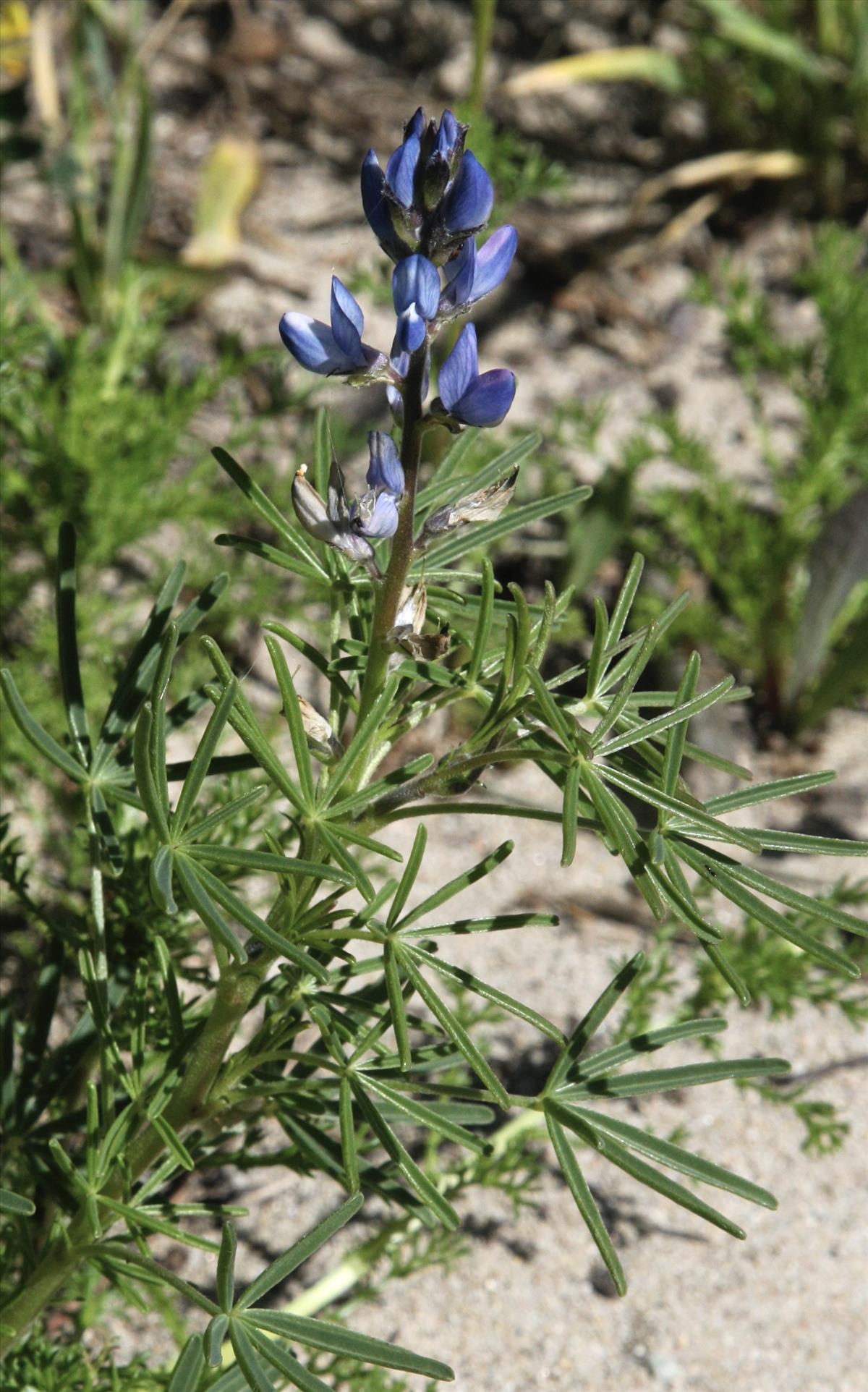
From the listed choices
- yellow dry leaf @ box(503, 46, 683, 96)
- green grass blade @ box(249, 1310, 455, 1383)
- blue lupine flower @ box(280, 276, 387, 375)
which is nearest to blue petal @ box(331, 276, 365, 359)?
blue lupine flower @ box(280, 276, 387, 375)

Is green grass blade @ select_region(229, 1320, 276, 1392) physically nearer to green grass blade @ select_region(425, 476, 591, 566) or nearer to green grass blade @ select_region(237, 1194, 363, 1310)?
green grass blade @ select_region(237, 1194, 363, 1310)

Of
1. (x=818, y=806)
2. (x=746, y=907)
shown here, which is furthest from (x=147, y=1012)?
(x=818, y=806)

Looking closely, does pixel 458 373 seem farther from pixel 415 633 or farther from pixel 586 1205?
pixel 586 1205

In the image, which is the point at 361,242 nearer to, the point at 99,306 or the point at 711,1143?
the point at 99,306

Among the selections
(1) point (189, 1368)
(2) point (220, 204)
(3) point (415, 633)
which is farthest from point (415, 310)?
(2) point (220, 204)

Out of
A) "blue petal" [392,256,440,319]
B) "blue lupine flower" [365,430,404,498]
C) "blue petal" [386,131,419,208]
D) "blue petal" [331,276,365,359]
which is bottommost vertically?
"blue lupine flower" [365,430,404,498]

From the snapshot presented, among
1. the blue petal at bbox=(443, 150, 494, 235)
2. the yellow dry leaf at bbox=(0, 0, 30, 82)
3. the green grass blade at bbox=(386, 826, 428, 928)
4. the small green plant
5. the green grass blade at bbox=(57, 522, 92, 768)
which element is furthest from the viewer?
the yellow dry leaf at bbox=(0, 0, 30, 82)
